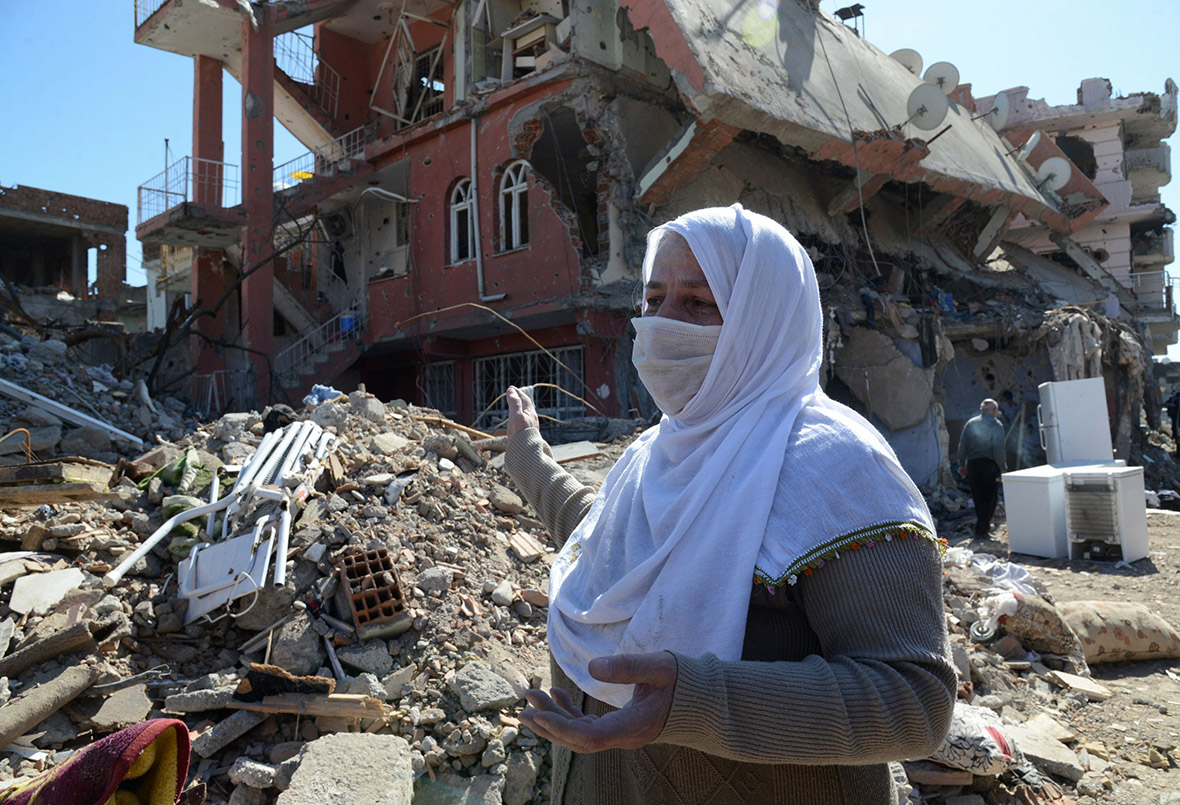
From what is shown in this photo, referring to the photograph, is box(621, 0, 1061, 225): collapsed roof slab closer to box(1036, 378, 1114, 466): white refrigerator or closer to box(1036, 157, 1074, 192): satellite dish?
box(1036, 157, 1074, 192): satellite dish

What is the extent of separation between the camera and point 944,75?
18.1 metres

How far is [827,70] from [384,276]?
9.90 m

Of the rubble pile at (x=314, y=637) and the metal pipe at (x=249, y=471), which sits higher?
the metal pipe at (x=249, y=471)

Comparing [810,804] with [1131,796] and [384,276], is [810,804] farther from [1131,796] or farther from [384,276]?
[384,276]

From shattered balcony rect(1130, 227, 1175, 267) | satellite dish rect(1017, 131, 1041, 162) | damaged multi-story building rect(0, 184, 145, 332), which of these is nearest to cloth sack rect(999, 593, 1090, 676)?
satellite dish rect(1017, 131, 1041, 162)

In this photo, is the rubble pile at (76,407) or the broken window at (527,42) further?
the broken window at (527,42)

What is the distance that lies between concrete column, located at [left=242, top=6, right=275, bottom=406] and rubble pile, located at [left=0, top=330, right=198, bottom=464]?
183 centimetres

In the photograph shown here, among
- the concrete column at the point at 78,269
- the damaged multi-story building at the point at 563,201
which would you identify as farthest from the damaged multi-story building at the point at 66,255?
the damaged multi-story building at the point at 563,201

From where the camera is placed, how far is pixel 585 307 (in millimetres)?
11859

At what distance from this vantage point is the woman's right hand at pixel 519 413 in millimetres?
2232

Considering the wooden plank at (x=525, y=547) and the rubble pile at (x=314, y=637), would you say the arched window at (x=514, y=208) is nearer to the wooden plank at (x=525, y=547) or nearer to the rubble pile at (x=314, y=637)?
the rubble pile at (x=314, y=637)

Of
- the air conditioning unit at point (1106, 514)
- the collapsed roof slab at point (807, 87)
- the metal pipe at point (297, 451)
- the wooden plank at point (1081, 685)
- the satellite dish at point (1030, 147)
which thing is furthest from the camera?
the satellite dish at point (1030, 147)

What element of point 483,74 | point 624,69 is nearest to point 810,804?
point 624,69

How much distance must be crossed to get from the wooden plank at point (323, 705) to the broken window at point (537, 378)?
861 centimetres
